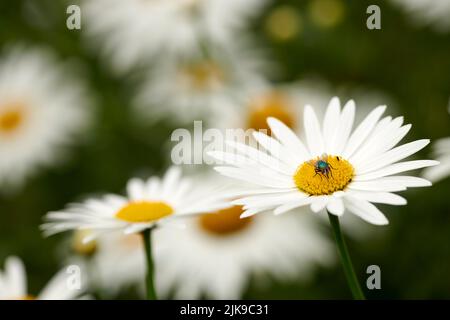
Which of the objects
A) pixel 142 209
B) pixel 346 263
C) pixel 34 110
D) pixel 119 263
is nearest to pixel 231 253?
pixel 119 263

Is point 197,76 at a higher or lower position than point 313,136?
higher

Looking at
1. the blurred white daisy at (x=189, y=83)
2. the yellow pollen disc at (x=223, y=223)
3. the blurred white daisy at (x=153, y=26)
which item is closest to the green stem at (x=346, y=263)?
the yellow pollen disc at (x=223, y=223)

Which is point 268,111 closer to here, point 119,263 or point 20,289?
point 119,263

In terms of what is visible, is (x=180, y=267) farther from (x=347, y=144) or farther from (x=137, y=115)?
(x=137, y=115)

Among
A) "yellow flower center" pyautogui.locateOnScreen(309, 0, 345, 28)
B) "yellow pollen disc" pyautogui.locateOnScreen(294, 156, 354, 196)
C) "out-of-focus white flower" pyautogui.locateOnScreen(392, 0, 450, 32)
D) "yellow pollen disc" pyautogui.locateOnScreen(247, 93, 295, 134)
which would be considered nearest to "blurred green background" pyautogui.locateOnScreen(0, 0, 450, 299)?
"yellow flower center" pyautogui.locateOnScreen(309, 0, 345, 28)

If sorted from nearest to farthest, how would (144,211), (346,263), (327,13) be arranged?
(346,263), (144,211), (327,13)

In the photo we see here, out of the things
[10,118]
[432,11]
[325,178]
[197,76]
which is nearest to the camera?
[325,178]

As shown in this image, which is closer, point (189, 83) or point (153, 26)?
point (153, 26)

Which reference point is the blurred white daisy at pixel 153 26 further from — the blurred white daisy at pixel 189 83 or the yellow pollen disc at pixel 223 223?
the yellow pollen disc at pixel 223 223

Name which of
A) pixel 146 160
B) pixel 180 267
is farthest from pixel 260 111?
pixel 180 267
